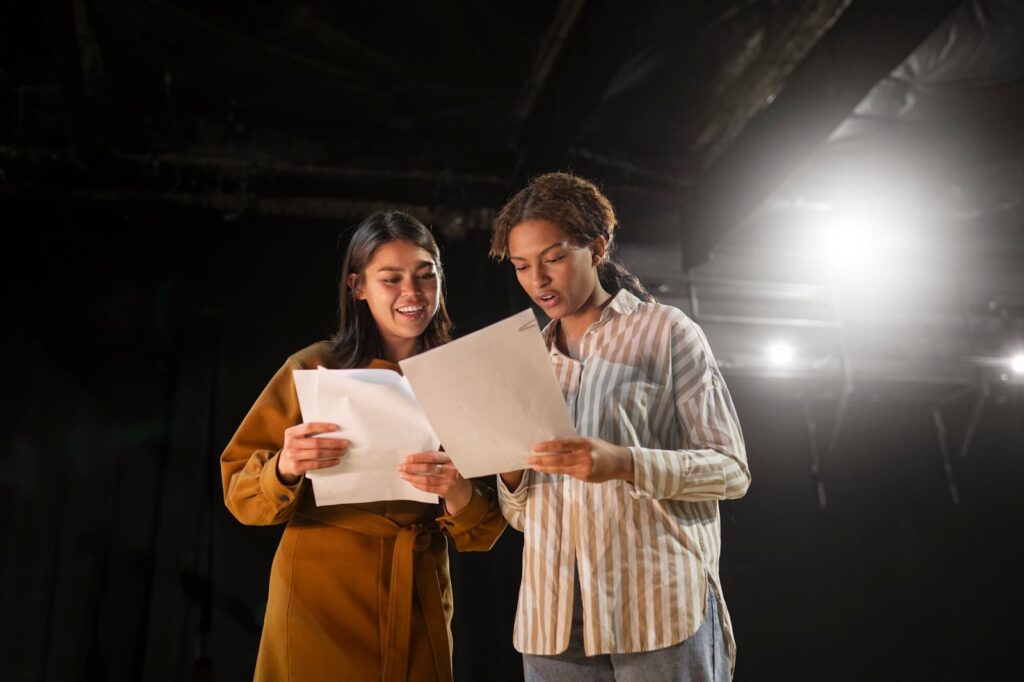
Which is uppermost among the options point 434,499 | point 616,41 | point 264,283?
point 616,41

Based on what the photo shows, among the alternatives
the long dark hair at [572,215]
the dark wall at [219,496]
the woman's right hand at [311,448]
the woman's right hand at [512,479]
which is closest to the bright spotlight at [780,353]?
the dark wall at [219,496]

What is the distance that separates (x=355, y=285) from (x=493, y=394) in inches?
23.3

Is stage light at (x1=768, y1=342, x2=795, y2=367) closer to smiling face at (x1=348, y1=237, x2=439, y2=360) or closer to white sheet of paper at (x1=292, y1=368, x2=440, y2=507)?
→ smiling face at (x1=348, y1=237, x2=439, y2=360)

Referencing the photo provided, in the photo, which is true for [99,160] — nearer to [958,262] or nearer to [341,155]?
[341,155]

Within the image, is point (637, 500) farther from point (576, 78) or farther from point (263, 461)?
point (576, 78)

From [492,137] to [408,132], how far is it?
1.28 feet

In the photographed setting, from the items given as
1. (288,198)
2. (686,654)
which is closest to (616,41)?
(288,198)

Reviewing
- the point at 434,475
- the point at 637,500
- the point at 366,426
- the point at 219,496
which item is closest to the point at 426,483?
the point at 434,475

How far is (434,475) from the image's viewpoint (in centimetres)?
134

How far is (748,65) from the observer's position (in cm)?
322

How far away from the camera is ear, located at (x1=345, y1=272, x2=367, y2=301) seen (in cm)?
162

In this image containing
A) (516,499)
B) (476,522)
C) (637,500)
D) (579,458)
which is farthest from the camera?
(476,522)

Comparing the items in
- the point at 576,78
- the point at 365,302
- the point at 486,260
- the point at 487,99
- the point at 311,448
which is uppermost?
the point at 487,99

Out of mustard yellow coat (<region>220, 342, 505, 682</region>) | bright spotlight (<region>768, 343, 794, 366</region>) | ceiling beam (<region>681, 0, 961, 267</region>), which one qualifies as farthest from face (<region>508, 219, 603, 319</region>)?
bright spotlight (<region>768, 343, 794, 366</region>)
